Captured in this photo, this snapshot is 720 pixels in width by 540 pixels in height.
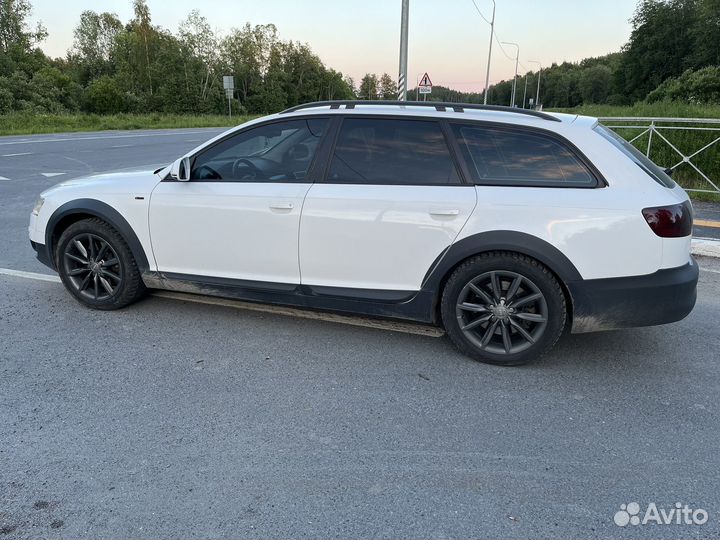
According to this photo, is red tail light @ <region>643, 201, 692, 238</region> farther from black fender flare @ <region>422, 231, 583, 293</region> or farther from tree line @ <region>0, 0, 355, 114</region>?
tree line @ <region>0, 0, 355, 114</region>

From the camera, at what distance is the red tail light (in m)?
3.28

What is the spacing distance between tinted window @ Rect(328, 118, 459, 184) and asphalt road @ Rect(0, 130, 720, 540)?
46.7 inches

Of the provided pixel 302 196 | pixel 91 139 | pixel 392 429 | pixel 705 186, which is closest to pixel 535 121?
pixel 302 196

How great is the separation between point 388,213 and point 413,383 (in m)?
1.10

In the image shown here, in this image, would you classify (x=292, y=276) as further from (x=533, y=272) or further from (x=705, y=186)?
(x=705, y=186)

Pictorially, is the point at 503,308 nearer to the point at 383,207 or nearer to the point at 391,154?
the point at 383,207

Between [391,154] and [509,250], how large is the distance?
1034mm

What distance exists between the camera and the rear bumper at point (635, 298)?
3342 mm

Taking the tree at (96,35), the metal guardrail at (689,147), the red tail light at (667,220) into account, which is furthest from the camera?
the tree at (96,35)

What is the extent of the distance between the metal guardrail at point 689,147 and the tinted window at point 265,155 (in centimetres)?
720

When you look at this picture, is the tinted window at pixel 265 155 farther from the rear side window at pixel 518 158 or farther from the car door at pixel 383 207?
the rear side window at pixel 518 158

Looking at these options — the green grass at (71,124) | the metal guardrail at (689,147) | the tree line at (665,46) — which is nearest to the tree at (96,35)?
the green grass at (71,124)

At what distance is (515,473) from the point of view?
8.50ft
